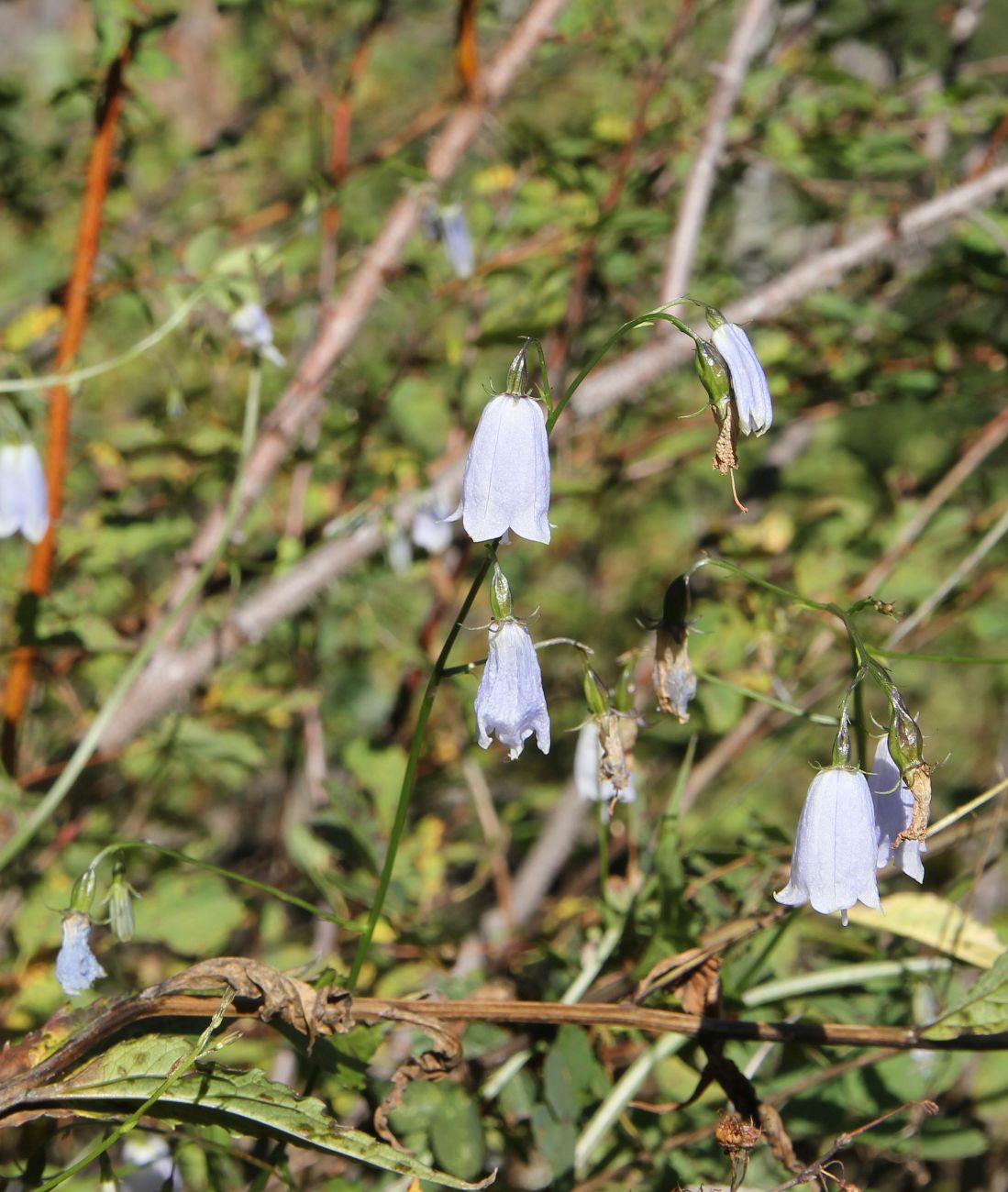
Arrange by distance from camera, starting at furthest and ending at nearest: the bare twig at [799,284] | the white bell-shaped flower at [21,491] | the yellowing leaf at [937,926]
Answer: the bare twig at [799,284], the white bell-shaped flower at [21,491], the yellowing leaf at [937,926]

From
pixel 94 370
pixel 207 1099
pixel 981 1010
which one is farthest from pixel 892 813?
pixel 94 370

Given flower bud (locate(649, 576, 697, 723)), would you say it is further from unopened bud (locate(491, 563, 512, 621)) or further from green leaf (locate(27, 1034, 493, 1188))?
green leaf (locate(27, 1034, 493, 1188))

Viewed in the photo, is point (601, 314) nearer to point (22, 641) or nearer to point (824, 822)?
point (22, 641)

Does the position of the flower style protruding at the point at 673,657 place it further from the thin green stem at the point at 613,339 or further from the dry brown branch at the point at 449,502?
the dry brown branch at the point at 449,502

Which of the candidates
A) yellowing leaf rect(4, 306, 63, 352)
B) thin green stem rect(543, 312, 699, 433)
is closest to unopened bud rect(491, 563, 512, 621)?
thin green stem rect(543, 312, 699, 433)

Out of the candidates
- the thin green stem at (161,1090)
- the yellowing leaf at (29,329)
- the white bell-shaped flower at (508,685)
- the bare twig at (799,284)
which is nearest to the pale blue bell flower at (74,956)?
the thin green stem at (161,1090)

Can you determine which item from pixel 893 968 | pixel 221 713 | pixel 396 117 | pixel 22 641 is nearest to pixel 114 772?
pixel 221 713
